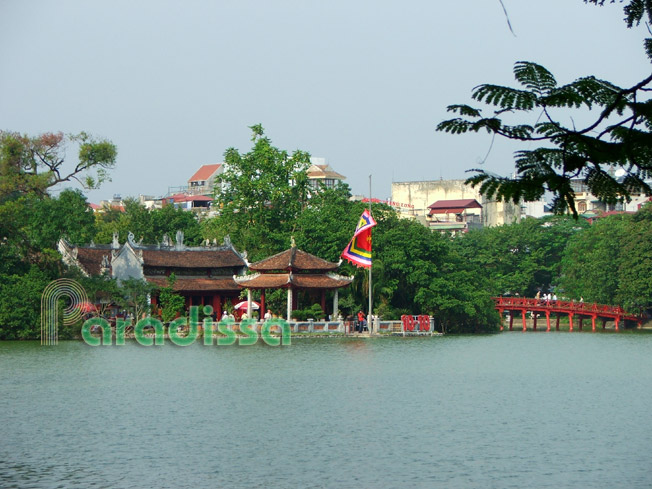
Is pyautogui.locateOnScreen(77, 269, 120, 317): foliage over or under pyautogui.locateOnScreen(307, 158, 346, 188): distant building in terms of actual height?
under

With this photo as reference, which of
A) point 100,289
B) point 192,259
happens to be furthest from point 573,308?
point 100,289

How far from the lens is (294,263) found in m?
41.8

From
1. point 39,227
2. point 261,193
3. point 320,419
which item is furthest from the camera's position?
point 261,193

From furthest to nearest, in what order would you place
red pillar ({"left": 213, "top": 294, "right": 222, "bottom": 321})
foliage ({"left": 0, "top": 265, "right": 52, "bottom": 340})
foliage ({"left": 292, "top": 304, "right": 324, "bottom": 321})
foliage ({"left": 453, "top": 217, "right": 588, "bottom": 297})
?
foliage ({"left": 453, "top": 217, "right": 588, "bottom": 297}) → red pillar ({"left": 213, "top": 294, "right": 222, "bottom": 321}) → foliage ({"left": 292, "top": 304, "right": 324, "bottom": 321}) → foliage ({"left": 0, "top": 265, "right": 52, "bottom": 340})

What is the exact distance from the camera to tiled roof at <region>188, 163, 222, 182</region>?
9675cm

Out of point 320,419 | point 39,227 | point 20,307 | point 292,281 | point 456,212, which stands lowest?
point 320,419

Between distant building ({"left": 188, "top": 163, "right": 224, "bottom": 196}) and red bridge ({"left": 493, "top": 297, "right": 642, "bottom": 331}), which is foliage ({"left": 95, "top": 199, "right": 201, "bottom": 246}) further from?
distant building ({"left": 188, "top": 163, "right": 224, "bottom": 196})

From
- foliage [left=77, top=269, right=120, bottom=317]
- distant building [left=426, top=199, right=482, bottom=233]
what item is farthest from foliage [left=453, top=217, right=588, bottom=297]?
foliage [left=77, top=269, right=120, bottom=317]

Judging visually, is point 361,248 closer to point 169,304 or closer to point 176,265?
point 169,304

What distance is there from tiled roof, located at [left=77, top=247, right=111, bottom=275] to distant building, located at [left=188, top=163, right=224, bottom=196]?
47658 mm

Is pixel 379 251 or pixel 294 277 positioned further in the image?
pixel 379 251

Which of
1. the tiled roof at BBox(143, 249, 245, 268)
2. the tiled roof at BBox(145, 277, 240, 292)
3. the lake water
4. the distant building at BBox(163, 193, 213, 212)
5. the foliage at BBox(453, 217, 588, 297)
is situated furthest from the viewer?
the distant building at BBox(163, 193, 213, 212)

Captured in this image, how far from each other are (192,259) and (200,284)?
1.50 m

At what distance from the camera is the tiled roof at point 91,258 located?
4450 cm
